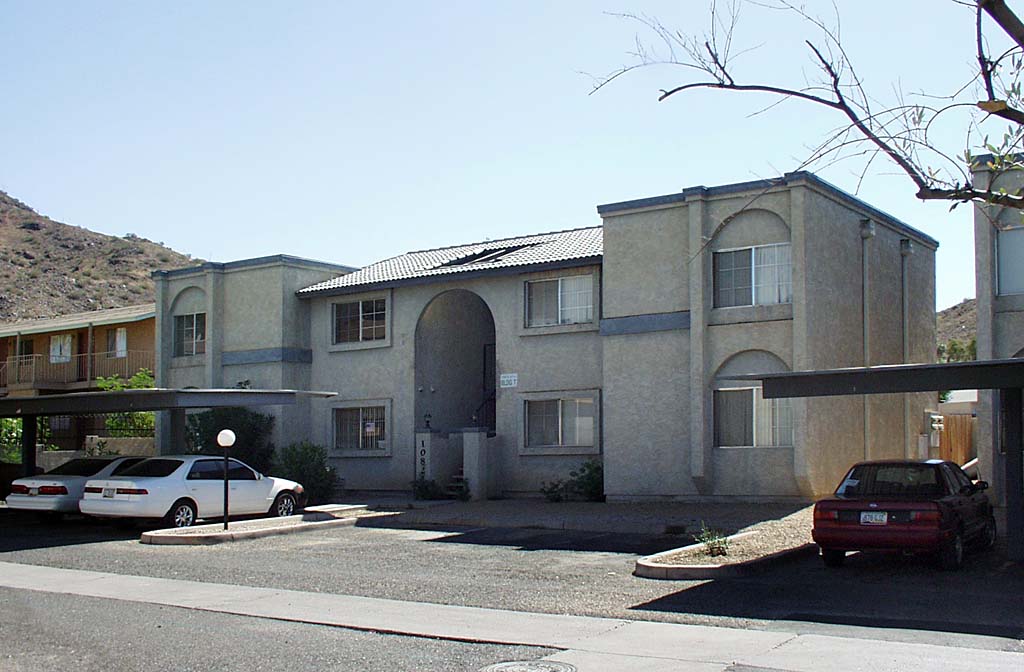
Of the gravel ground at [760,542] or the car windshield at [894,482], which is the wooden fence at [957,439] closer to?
the gravel ground at [760,542]

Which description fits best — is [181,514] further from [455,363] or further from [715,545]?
[455,363]

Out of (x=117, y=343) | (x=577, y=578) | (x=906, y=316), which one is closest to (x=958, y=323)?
(x=906, y=316)

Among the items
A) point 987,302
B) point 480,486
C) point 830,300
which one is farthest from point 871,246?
point 480,486

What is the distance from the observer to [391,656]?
31.0 feet

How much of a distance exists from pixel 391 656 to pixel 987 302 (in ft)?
45.5

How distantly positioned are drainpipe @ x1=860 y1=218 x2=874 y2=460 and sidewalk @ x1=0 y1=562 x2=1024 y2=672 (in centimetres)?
1407

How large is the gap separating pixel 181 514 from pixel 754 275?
11508 millimetres

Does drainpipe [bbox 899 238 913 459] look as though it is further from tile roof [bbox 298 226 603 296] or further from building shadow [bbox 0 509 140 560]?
building shadow [bbox 0 509 140 560]

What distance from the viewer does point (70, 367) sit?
4144cm

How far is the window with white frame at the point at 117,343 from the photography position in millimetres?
40000

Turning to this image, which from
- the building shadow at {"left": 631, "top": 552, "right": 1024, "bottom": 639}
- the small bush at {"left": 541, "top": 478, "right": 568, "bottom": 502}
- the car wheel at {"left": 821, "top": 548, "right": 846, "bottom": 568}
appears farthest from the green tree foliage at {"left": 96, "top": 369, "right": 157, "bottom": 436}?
the building shadow at {"left": 631, "top": 552, "right": 1024, "bottom": 639}

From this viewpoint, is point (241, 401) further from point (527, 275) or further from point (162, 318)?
point (162, 318)

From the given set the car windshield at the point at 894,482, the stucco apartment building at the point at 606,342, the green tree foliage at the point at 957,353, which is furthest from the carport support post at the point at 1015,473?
the green tree foliage at the point at 957,353

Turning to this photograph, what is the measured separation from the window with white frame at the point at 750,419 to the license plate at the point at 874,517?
Result: 764 cm
